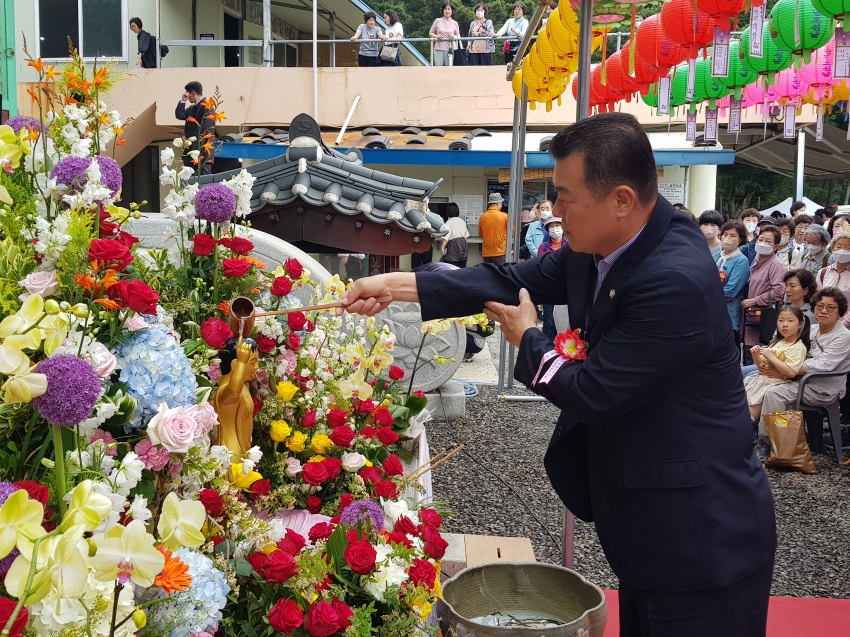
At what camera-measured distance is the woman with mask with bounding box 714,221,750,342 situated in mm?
8469

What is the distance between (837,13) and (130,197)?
1421 cm

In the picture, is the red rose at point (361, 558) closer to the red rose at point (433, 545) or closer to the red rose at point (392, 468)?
the red rose at point (433, 545)

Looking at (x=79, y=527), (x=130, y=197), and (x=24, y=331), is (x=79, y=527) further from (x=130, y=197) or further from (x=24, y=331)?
(x=130, y=197)

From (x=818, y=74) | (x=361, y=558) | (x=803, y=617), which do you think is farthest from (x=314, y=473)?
(x=818, y=74)

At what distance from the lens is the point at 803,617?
12.1 ft

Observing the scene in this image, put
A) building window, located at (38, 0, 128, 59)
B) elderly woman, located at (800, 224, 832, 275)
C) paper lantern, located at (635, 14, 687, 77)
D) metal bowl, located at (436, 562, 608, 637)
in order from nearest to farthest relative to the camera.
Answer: metal bowl, located at (436, 562, 608, 637), paper lantern, located at (635, 14, 687, 77), elderly woman, located at (800, 224, 832, 275), building window, located at (38, 0, 128, 59)

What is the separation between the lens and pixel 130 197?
16891 millimetres

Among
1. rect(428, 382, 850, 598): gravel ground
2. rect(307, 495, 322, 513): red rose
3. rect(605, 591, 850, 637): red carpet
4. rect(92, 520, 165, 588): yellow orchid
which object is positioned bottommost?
rect(428, 382, 850, 598): gravel ground

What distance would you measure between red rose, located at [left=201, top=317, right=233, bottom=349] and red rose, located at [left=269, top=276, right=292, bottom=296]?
52cm

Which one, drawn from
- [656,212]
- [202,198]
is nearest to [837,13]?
[656,212]

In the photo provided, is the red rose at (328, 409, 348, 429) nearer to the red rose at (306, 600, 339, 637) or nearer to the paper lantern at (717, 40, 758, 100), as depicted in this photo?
the red rose at (306, 600, 339, 637)

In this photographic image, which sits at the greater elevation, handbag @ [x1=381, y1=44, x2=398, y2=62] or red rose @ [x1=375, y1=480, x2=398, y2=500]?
handbag @ [x1=381, y1=44, x2=398, y2=62]

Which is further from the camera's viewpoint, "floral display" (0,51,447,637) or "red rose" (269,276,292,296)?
"red rose" (269,276,292,296)

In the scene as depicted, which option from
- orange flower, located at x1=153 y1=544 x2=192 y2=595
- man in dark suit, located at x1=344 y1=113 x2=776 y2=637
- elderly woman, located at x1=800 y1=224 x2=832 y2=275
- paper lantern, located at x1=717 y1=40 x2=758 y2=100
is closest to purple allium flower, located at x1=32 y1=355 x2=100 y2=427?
orange flower, located at x1=153 y1=544 x2=192 y2=595
